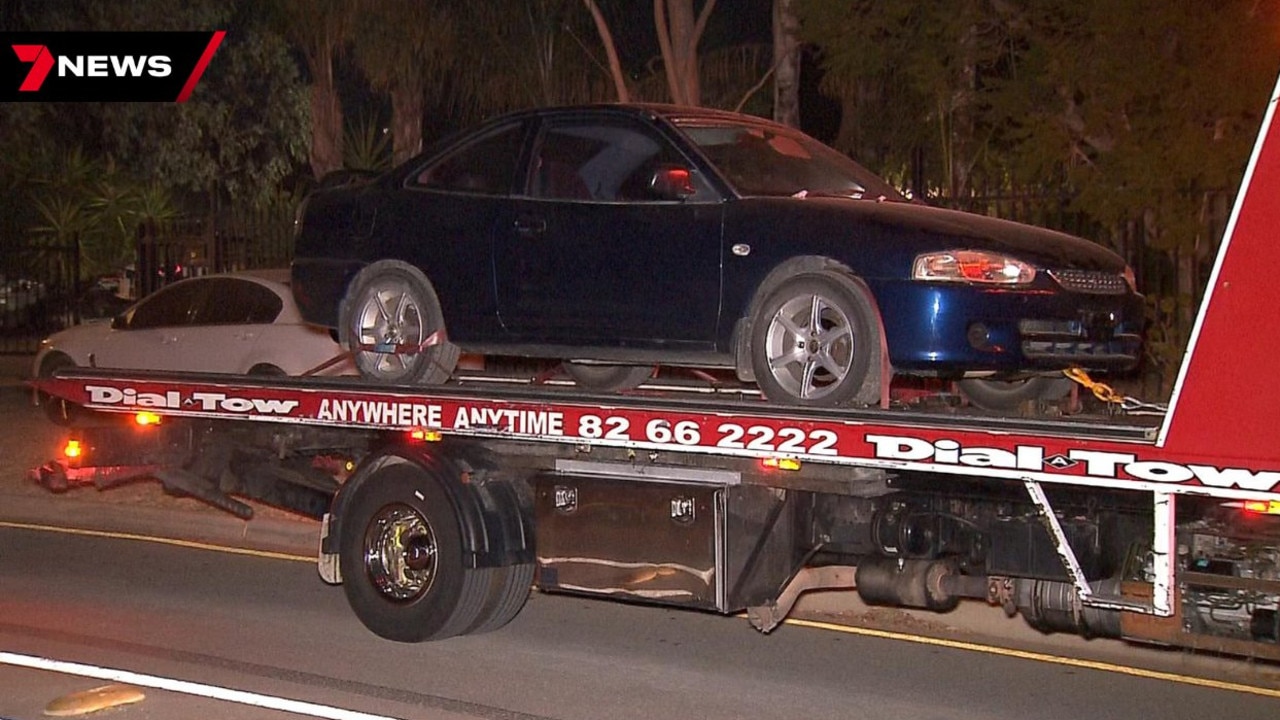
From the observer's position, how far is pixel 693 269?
7898 mm

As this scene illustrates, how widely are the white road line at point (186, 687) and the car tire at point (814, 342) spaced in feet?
7.58

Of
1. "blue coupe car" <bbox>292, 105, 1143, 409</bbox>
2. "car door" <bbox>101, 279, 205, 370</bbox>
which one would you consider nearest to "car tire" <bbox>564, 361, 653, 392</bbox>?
"blue coupe car" <bbox>292, 105, 1143, 409</bbox>

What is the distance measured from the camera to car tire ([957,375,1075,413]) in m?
8.38

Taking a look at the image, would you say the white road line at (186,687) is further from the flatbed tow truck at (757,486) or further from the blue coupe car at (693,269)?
the blue coupe car at (693,269)

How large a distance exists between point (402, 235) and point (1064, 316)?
3632 millimetres

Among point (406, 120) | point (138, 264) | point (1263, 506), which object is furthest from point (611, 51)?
point (1263, 506)

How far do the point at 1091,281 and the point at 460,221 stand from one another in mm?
3288

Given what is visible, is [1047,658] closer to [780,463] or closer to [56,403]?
[780,463]

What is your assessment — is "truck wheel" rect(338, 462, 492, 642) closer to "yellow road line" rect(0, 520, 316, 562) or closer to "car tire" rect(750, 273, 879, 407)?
"car tire" rect(750, 273, 879, 407)

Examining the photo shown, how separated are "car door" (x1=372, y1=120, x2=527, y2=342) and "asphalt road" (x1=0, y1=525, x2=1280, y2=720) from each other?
1754mm

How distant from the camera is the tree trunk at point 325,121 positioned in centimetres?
2592

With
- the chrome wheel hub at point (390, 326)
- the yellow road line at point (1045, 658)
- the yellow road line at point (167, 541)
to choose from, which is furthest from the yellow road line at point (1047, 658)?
the yellow road line at point (167, 541)

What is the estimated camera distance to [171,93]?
25.8 metres

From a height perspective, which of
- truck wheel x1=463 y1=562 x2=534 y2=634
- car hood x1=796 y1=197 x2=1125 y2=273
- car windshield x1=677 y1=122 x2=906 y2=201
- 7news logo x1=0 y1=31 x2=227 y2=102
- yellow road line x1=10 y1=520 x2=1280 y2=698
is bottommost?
yellow road line x1=10 y1=520 x2=1280 y2=698
